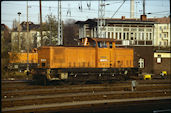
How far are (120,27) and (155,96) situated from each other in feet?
75.2

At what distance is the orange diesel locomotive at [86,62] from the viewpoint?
18328 mm

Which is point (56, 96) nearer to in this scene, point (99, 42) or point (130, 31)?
point (99, 42)

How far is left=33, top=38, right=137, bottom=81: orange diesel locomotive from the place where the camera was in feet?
60.1

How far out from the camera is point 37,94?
46.5 ft

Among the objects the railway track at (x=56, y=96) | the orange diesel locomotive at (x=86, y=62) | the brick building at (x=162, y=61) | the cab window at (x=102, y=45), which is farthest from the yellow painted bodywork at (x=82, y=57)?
the brick building at (x=162, y=61)

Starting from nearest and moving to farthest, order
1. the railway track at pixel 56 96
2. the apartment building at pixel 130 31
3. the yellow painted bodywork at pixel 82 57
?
the railway track at pixel 56 96 → the yellow painted bodywork at pixel 82 57 → the apartment building at pixel 130 31

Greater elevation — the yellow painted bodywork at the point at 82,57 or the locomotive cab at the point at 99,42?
the locomotive cab at the point at 99,42

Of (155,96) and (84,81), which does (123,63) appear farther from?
(155,96)

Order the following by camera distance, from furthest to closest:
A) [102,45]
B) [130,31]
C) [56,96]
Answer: [130,31] < [102,45] < [56,96]

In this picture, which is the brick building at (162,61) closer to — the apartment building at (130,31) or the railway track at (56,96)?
the apartment building at (130,31)

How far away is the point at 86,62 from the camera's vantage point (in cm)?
1945

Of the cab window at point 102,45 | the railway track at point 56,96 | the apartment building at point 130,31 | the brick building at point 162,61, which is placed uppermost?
the apartment building at point 130,31

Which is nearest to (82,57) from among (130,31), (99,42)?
(99,42)

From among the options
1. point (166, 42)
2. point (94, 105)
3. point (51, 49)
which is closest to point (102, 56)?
point (51, 49)
